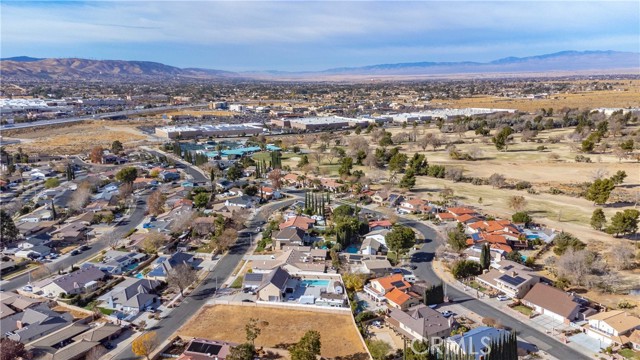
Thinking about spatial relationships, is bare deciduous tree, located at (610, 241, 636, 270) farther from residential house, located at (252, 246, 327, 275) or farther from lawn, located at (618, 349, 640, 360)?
residential house, located at (252, 246, 327, 275)

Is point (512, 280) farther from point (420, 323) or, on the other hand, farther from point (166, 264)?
point (166, 264)

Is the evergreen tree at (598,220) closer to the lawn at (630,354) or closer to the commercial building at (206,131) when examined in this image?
the lawn at (630,354)

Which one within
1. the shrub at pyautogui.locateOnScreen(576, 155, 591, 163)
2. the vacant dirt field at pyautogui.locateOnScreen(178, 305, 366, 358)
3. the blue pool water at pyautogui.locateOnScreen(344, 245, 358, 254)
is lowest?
the vacant dirt field at pyautogui.locateOnScreen(178, 305, 366, 358)

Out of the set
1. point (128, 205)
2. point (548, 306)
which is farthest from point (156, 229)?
point (548, 306)

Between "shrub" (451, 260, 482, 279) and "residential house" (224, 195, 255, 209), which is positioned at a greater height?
"residential house" (224, 195, 255, 209)

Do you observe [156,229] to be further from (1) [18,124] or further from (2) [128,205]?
(1) [18,124]

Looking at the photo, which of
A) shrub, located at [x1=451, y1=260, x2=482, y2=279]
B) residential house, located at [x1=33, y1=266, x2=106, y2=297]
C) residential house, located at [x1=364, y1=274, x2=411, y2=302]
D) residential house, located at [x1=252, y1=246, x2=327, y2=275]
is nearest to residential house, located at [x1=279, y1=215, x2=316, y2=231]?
residential house, located at [x1=252, y1=246, x2=327, y2=275]

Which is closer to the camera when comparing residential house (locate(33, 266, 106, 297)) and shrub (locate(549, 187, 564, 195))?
residential house (locate(33, 266, 106, 297))
